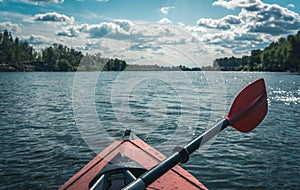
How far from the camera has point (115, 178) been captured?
438 cm

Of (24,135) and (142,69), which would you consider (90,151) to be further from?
(142,69)

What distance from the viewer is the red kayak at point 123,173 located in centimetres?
439

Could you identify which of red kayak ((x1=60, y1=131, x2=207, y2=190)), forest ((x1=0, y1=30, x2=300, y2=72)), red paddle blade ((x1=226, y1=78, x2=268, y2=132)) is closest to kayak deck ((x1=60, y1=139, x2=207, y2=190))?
red kayak ((x1=60, y1=131, x2=207, y2=190))

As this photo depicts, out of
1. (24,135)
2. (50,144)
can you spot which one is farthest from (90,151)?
(24,135)

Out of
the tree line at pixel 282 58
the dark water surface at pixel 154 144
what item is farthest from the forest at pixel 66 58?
the dark water surface at pixel 154 144

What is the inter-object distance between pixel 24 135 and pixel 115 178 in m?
7.51

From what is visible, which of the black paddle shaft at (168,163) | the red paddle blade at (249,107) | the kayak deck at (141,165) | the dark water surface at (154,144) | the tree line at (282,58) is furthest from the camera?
the tree line at (282,58)

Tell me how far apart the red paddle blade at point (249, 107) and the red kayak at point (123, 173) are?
4.08ft

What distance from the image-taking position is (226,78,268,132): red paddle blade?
15.3 ft

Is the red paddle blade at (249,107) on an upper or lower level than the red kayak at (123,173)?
upper

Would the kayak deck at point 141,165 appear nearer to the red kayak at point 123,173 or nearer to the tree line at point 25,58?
the red kayak at point 123,173

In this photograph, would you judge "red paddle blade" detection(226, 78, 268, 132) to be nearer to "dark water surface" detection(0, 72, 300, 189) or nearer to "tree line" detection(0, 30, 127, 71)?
"dark water surface" detection(0, 72, 300, 189)

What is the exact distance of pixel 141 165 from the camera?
16.1ft

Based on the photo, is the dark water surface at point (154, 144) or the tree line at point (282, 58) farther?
the tree line at point (282, 58)
